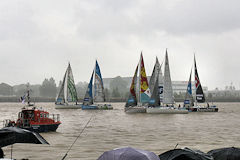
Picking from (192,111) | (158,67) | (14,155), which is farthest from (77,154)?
(192,111)

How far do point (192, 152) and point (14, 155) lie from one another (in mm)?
12561

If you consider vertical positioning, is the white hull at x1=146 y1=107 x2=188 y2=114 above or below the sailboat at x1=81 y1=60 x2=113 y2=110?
below

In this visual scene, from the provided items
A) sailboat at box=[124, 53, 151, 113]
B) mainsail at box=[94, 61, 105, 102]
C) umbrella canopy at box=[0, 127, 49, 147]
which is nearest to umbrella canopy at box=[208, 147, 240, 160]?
umbrella canopy at box=[0, 127, 49, 147]

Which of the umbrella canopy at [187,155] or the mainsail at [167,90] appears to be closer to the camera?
the umbrella canopy at [187,155]

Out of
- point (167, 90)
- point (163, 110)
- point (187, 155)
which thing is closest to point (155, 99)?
point (163, 110)

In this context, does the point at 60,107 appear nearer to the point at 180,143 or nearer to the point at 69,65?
the point at 69,65

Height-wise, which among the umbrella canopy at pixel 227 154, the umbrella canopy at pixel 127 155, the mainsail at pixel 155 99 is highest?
the mainsail at pixel 155 99

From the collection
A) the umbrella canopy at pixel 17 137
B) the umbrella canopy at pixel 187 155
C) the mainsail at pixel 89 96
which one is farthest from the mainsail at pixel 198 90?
the umbrella canopy at pixel 17 137

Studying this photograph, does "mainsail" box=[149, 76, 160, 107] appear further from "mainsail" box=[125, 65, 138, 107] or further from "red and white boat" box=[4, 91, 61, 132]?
Result: "red and white boat" box=[4, 91, 61, 132]

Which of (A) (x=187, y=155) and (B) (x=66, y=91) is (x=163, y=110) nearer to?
(B) (x=66, y=91)

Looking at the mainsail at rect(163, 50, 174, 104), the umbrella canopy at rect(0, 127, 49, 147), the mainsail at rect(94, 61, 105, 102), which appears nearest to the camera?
the umbrella canopy at rect(0, 127, 49, 147)

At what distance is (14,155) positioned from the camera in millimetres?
20719

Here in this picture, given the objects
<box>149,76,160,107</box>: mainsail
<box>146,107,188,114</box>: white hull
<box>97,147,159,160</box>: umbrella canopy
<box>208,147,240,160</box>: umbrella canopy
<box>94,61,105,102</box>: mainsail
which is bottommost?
<box>208,147,240,160</box>: umbrella canopy

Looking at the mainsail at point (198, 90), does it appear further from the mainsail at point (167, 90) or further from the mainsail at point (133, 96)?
the mainsail at point (133, 96)
